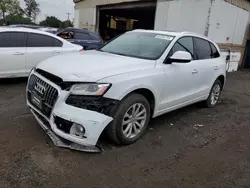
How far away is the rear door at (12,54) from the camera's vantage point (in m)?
5.79

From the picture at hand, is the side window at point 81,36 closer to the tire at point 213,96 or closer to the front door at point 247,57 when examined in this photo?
the tire at point 213,96

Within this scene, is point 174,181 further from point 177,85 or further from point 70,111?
point 177,85

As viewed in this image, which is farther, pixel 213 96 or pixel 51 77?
pixel 213 96

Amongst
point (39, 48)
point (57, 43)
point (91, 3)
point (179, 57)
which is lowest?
point (39, 48)

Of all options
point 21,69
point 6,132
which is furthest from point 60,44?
point 6,132

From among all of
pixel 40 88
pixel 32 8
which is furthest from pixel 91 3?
pixel 32 8

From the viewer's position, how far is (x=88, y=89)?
114 inches

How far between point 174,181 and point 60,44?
5325 mm

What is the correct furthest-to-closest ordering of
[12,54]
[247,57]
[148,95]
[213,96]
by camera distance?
[247,57] < [12,54] < [213,96] < [148,95]

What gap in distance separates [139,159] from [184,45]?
7.59 feet

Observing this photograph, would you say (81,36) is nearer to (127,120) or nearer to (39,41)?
(39,41)

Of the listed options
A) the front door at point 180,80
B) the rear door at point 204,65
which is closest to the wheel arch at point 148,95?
the front door at point 180,80

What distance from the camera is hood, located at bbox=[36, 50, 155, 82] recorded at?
2.96 m

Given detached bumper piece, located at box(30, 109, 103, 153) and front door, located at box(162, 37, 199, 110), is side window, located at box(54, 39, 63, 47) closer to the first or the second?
front door, located at box(162, 37, 199, 110)
